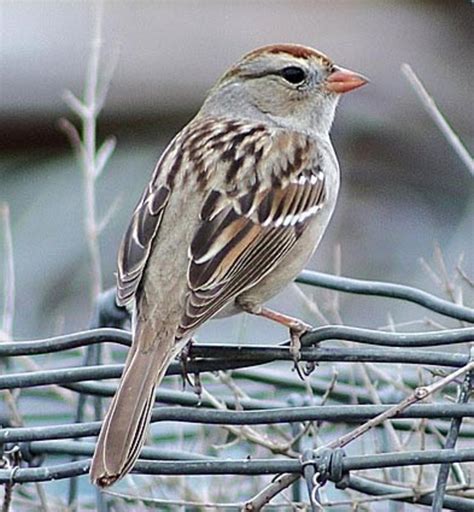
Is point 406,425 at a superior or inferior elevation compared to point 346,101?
inferior

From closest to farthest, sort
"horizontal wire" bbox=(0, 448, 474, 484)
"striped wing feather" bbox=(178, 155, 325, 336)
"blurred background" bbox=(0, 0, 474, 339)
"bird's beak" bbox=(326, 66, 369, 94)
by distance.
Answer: "horizontal wire" bbox=(0, 448, 474, 484)
"striped wing feather" bbox=(178, 155, 325, 336)
"bird's beak" bbox=(326, 66, 369, 94)
"blurred background" bbox=(0, 0, 474, 339)

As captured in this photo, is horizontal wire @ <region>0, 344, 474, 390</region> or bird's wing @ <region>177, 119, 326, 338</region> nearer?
horizontal wire @ <region>0, 344, 474, 390</region>

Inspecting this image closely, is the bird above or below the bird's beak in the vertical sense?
below

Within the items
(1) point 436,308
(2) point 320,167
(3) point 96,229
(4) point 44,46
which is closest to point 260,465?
(1) point 436,308

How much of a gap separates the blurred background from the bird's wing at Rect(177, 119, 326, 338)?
3630mm

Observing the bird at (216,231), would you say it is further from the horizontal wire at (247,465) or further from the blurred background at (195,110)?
the blurred background at (195,110)

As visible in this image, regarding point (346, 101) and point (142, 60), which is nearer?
point (346, 101)

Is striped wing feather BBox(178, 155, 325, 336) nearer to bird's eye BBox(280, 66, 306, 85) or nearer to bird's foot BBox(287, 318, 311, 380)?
bird's foot BBox(287, 318, 311, 380)

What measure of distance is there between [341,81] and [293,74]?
0.14 metres

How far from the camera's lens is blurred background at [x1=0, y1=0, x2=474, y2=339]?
8070 mm

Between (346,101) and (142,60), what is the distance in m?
1.52

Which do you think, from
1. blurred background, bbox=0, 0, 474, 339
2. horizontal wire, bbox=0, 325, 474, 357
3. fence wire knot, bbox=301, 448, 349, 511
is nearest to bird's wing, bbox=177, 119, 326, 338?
horizontal wire, bbox=0, 325, 474, 357

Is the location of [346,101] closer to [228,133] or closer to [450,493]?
[228,133]

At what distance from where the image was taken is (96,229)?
4.03 meters
